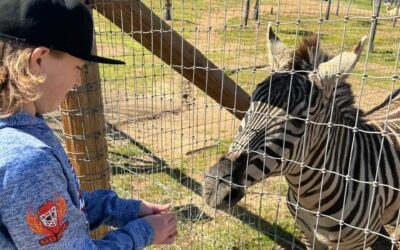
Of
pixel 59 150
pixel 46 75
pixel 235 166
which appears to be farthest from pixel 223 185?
pixel 46 75

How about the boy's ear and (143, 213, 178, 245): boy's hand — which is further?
(143, 213, 178, 245): boy's hand

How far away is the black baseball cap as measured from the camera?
121cm

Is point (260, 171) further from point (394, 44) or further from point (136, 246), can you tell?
point (394, 44)

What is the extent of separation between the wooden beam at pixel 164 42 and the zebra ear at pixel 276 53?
352 millimetres

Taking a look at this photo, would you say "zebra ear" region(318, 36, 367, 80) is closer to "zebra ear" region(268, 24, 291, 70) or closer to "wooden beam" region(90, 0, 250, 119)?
"zebra ear" region(268, 24, 291, 70)

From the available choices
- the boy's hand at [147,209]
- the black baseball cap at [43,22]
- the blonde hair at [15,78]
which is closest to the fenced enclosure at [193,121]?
the boy's hand at [147,209]

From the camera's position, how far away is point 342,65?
2.16 m

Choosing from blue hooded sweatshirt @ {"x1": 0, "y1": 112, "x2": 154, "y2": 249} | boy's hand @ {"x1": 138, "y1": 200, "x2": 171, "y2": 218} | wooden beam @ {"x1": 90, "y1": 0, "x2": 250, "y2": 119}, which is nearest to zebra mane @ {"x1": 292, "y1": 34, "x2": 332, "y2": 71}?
Result: wooden beam @ {"x1": 90, "y1": 0, "x2": 250, "y2": 119}

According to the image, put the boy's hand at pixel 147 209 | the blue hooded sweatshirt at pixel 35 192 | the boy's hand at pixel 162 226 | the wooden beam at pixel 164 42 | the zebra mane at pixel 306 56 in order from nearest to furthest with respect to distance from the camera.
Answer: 1. the blue hooded sweatshirt at pixel 35 192
2. the boy's hand at pixel 162 226
3. the boy's hand at pixel 147 209
4. the zebra mane at pixel 306 56
5. the wooden beam at pixel 164 42

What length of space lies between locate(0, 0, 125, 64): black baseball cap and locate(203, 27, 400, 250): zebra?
43.8 inches

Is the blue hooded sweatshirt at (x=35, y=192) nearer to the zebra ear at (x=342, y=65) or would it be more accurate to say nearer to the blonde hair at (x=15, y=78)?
the blonde hair at (x=15, y=78)

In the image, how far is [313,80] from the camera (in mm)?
2229

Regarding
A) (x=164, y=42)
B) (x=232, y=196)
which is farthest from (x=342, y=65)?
(x=164, y=42)

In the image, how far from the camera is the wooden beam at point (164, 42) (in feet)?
9.24
